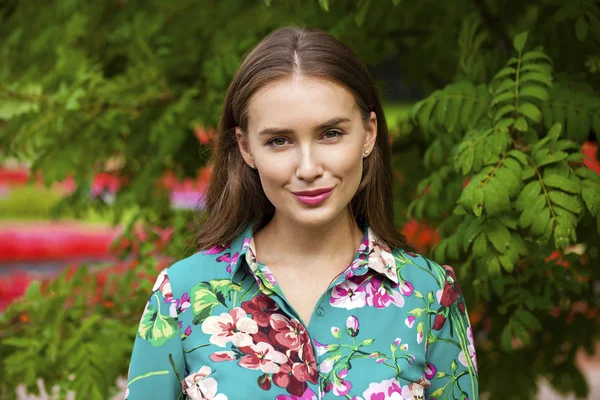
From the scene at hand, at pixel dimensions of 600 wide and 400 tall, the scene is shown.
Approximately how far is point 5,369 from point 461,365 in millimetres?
2258

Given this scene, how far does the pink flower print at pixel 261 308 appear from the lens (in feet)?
7.22

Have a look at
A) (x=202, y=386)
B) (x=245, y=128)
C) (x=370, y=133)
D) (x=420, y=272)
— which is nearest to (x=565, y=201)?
(x=420, y=272)

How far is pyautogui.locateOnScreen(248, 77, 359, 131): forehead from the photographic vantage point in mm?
2148

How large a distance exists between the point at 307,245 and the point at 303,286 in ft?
0.39

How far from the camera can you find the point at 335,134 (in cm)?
220

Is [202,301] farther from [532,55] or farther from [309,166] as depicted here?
[532,55]

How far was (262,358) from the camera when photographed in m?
2.14

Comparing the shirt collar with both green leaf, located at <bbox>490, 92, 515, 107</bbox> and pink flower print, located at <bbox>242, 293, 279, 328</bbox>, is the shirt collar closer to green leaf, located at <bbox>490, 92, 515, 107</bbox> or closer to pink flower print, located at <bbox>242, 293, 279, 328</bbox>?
pink flower print, located at <bbox>242, 293, 279, 328</bbox>

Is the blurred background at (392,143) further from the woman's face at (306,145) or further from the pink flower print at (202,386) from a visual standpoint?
the pink flower print at (202,386)

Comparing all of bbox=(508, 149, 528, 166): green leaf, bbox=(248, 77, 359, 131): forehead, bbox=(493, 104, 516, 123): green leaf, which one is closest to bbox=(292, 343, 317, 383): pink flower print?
bbox=(248, 77, 359, 131): forehead

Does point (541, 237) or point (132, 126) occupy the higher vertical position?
point (132, 126)

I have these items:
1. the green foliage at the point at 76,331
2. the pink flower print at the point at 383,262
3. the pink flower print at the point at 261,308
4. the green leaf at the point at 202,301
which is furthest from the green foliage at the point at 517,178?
the green foliage at the point at 76,331

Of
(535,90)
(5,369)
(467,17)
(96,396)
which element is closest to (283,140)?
(535,90)

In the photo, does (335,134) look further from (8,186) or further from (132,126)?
(8,186)
